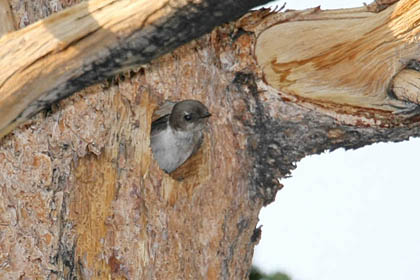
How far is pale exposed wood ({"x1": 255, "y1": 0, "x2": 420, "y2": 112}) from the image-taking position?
373cm

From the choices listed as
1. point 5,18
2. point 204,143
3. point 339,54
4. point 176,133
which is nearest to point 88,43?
point 5,18

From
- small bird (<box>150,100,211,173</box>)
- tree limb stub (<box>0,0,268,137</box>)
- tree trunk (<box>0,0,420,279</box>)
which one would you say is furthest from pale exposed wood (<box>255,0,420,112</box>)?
tree limb stub (<box>0,0,268,137</box>)

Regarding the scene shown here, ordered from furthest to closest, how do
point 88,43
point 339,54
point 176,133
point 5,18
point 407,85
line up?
1. point 176,133
2. point 339,54
3. point 407,85
4. point 5,18
5. point 88,43

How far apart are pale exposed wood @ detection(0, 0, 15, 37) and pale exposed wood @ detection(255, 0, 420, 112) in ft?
4.28

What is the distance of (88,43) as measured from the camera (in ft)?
7.57

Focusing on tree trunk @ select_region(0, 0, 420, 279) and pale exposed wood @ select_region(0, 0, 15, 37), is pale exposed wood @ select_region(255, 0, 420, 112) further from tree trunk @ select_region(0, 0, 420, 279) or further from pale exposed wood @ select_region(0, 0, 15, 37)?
pale exposed wood @ select_region(0, 0, 15, 37)

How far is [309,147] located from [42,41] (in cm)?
205

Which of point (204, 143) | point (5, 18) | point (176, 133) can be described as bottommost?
point (204, 143)

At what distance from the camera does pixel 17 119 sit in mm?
2502

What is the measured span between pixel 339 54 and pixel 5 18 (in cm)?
161

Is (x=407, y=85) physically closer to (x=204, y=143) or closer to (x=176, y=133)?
(x=204, y=143)

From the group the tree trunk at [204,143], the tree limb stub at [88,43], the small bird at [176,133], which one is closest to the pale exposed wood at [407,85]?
the tree trunk at [204,143]

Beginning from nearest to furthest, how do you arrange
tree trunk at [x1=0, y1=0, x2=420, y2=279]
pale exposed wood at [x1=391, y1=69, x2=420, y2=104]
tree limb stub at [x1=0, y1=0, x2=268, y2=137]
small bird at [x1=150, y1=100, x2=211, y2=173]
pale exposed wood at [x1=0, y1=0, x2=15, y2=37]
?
tree limb stub at [x1=0, y1=0, x2=268, y2=137] → pale exposed wood at [x1=0, y1=0, x2=15, y2=37] → tree trunk at [x1=0, y1=0, x2=420, y2=279] → pale exposed wood at [x1=391, y1=69, x2=420, y2=104] → small bird at [x1=150, y1=100, x2=211, y2=173]

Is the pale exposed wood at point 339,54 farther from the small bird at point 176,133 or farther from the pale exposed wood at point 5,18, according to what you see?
the pale exposed wood at point 5,18
